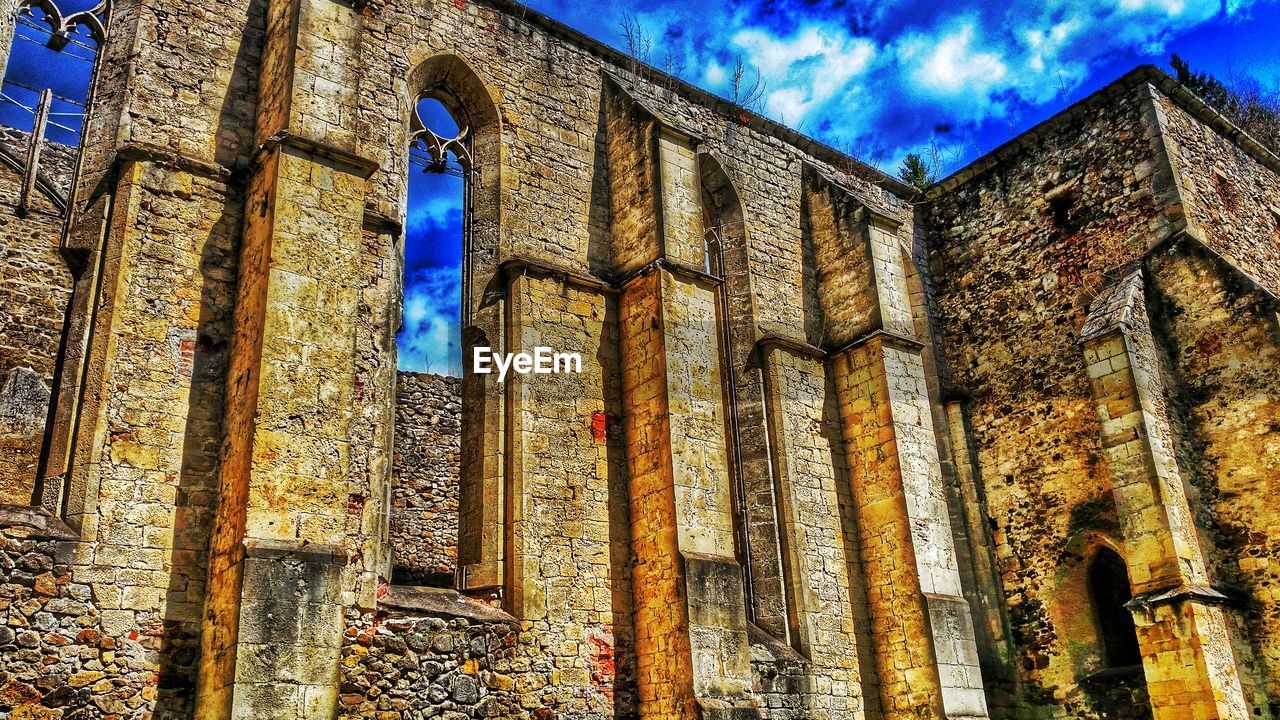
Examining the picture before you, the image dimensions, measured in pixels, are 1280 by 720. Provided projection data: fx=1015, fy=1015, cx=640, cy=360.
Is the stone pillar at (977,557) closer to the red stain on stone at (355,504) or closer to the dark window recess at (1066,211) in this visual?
the dark window recess at (1066,211)

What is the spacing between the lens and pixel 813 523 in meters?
10.9

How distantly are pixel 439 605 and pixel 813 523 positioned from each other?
14.7 ft

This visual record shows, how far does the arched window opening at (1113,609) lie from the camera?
1152 centimetres

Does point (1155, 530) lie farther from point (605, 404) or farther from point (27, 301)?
point (27, 301)

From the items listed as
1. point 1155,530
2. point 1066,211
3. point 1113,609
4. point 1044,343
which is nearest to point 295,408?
point 1155,530

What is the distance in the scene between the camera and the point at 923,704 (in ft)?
33.2

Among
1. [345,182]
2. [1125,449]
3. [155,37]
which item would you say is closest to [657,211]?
[345,182]

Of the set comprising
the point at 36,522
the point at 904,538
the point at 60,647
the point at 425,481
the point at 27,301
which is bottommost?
the point at 60,647

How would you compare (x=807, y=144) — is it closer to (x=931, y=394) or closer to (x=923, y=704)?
(x=931, y=394)

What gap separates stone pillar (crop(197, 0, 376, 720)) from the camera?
20.9 feet

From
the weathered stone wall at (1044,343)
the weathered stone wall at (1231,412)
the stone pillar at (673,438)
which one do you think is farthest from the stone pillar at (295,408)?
the weathered stone wall at (1231,412)

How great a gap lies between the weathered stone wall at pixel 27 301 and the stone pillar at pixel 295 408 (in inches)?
208

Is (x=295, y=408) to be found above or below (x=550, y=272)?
below

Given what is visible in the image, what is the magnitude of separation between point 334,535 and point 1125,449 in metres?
8.20
